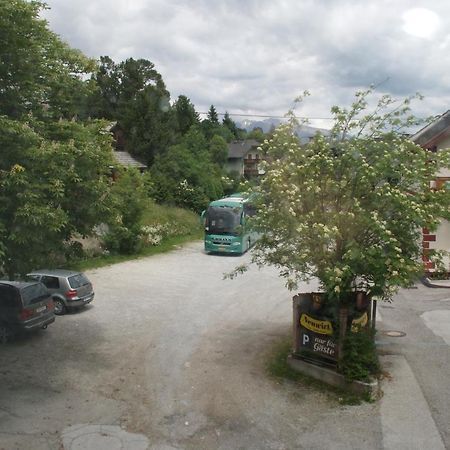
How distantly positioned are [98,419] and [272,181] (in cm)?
592

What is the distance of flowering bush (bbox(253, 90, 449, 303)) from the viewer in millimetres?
11227

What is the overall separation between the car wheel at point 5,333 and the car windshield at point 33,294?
83 centimetres

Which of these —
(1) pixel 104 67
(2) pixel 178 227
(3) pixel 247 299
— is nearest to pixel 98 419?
(3) pixel 247 299

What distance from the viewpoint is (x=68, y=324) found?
17000 mm

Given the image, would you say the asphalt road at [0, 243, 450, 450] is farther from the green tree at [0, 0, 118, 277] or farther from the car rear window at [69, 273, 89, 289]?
the green tree at [0, 0, 118, 277]

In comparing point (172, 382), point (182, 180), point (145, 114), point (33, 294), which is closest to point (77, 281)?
point (33, 294)

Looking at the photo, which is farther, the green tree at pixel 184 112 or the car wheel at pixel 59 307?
the green tree at pixel 184 112

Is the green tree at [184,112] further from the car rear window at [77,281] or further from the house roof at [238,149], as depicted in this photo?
the car rear window at [77,281]

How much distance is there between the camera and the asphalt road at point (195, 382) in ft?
32.5

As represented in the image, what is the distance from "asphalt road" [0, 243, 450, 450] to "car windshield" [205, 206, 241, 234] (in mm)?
10850

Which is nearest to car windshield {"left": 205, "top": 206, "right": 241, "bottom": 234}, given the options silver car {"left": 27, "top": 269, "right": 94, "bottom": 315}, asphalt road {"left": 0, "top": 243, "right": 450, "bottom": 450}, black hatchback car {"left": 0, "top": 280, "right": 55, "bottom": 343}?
asphalt road {"left": 0, "top": 243, "right": 450, "bottom": 450}

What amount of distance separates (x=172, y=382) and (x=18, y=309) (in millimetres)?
4995

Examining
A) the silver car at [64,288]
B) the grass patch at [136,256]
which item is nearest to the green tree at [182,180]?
the grass patch at [136,256]

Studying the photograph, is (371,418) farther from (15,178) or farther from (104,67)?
(104,67)
